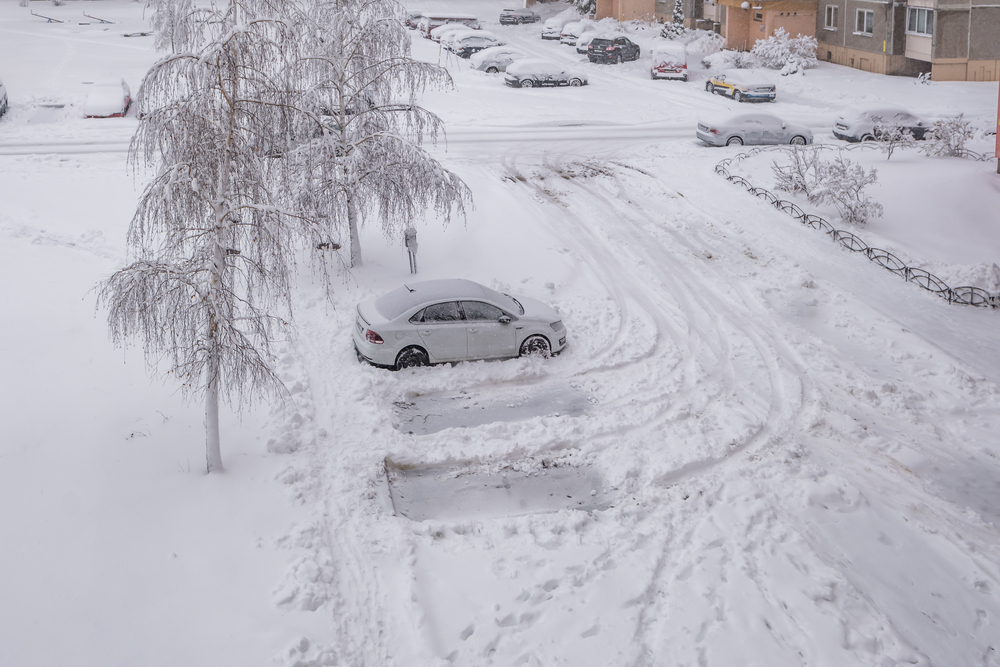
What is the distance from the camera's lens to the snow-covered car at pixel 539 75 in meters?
38.1

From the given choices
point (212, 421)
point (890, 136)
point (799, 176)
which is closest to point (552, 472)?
point (212, 421)

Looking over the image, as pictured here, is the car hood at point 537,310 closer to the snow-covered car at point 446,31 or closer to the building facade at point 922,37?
the building facade at point 922,37

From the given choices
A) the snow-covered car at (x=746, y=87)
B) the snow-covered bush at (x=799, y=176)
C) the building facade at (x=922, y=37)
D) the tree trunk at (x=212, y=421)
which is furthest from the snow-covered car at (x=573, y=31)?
the tree trunk at (x=212, y=421)

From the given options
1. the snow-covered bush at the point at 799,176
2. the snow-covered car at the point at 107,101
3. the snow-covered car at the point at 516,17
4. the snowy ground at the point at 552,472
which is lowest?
the snowy ground at the point at 552,472

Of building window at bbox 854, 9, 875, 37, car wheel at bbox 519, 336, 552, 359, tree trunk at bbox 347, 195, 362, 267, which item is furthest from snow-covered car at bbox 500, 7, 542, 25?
car wheel at bbox 519, 336, 552, 359

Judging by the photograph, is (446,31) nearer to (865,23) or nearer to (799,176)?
(865,23)

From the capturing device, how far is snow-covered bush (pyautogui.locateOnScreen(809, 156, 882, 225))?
2102 cm

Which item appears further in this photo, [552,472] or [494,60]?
[494,60]

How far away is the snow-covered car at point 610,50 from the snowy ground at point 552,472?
1052 inches

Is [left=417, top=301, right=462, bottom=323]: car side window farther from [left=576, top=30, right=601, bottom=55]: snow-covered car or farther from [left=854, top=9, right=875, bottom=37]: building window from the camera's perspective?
[left=576, top=30, right=601, bottom=55]: snow-covered car

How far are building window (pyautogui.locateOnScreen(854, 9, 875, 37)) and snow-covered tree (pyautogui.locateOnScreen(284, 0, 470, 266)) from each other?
31152 millimetres

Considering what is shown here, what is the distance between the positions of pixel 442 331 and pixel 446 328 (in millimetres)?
86

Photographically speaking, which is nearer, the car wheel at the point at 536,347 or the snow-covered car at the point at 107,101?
the car wheel at the point at 536,347

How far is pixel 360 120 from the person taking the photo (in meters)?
16.5
